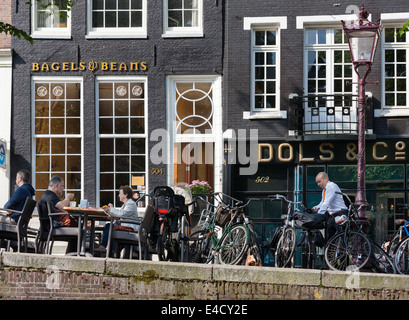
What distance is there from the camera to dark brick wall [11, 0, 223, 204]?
16.2m

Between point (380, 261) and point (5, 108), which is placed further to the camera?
point (5, 108)

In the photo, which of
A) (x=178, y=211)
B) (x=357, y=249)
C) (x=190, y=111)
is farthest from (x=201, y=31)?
(x=357, y=249)

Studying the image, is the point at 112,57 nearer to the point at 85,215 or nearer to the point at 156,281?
the point at 85,215

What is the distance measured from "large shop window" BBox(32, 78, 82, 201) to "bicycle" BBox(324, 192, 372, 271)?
276 inches

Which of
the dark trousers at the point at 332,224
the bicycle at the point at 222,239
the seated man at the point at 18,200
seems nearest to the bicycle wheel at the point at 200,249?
the bicycle at the point at 222,239

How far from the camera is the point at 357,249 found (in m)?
10.6

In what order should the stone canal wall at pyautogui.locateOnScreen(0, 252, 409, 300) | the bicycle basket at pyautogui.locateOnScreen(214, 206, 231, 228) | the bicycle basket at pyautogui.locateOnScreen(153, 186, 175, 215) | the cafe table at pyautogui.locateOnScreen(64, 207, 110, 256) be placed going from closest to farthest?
the stone canal wall at pyautogui.locateOnScreen(0, 252, 409, 300) < the cafe table at pyautogui.locateOnScreen(64, 207, 110, 256) < the bicycle basket at pyautogui.locateOnScreen(153, 186, 175, 215) < the bicycle basket at pyautogui.locateOnScreen(214, 206, 231, 228)

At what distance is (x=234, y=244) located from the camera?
11.5 m

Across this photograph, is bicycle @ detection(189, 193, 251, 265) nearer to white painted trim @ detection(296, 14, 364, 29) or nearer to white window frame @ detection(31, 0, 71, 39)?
white painted trim @ detection(296, 14, 364, 29)

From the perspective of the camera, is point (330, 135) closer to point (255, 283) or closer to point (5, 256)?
point (255, 283)

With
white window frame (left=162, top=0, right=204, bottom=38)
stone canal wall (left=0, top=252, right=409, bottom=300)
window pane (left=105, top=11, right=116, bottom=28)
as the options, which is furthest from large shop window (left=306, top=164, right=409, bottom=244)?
stone canal wall (left=0, top=252, right=409, bottom=300)

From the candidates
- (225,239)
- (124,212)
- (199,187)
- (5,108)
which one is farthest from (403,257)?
(5,108)

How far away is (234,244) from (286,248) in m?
0.78

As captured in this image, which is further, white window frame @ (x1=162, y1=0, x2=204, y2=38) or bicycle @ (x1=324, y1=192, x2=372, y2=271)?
white window frame @ (x1=162, y1=0, x2=204, y2=38)
